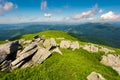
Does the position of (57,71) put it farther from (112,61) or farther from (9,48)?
(112,61)

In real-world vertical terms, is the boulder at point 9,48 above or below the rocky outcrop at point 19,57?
above

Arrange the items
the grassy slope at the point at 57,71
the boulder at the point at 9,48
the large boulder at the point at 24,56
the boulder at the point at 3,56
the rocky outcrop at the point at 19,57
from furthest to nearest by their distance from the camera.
→ the boulder at the point at 9,48 < the large boulder at the point at 24,56 < the rocky outcrop at the point at 19,57 < the boulder at the point at 3,56 < the grassy slope at the point at 57,71

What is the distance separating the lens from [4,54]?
6131 centimetres

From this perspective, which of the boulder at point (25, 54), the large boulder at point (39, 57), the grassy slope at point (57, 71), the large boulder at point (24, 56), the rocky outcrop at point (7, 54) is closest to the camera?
the grassy slope at point (57, 71)

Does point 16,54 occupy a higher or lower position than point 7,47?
lower

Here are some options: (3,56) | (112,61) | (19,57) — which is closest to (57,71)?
(19,57)

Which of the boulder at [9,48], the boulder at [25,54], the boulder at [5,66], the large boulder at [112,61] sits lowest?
the large boulder at [112,61]

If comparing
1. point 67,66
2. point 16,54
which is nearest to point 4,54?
point 16,54

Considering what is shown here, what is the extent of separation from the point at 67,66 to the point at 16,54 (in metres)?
23.9

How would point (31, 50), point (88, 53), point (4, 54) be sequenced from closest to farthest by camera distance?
1. point (4, 54)
2. point (31, 50)
3. point (88, 53)

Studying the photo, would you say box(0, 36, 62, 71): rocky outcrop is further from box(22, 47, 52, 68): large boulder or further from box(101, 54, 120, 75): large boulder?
box(101, 54, 120, 75): large boulder

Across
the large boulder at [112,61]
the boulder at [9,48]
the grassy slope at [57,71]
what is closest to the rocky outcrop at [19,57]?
the boulder at [9,48]

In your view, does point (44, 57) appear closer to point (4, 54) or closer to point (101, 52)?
point (4, 54)

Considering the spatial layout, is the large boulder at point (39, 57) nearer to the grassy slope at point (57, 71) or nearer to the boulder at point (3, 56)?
the grassy slope at point (57, 71)
